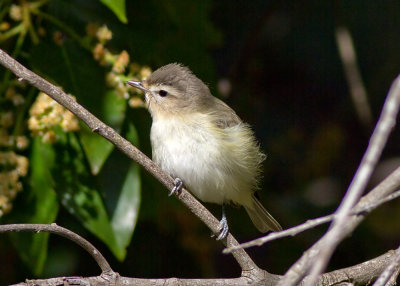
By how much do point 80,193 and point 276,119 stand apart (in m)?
2.86

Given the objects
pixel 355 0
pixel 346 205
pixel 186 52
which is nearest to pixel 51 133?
pixel 186 52

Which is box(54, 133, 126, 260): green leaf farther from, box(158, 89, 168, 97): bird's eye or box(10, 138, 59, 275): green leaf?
box(158, 89, 168, 97): bird's eye

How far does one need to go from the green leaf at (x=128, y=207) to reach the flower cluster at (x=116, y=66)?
25 cm

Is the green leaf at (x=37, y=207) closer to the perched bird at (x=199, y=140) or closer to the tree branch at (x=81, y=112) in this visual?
the perched bird at (x=199, y=140)

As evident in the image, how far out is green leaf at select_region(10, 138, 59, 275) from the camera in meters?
3.49

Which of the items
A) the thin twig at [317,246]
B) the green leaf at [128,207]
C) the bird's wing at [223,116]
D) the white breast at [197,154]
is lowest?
the thin twig at [317,246]

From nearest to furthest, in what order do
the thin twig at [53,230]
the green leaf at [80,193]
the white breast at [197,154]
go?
the thin twig at [53,230] < the green leaf at [80,193] < the white breast at [197,154]

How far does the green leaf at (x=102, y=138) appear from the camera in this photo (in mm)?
3303

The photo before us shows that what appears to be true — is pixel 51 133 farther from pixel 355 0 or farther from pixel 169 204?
pixel 355 0

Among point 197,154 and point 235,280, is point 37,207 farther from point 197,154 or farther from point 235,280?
point 235,280

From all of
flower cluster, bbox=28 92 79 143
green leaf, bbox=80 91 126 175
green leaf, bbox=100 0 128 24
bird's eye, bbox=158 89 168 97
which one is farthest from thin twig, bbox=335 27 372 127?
flower cluster, bbox=28 92 79 143

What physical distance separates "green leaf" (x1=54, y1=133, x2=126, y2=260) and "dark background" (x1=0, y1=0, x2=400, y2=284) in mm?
570

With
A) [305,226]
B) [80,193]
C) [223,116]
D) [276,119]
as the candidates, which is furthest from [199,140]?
[276,119]

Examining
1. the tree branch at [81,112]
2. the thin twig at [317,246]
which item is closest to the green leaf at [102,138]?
the tree branch at [81,112]
